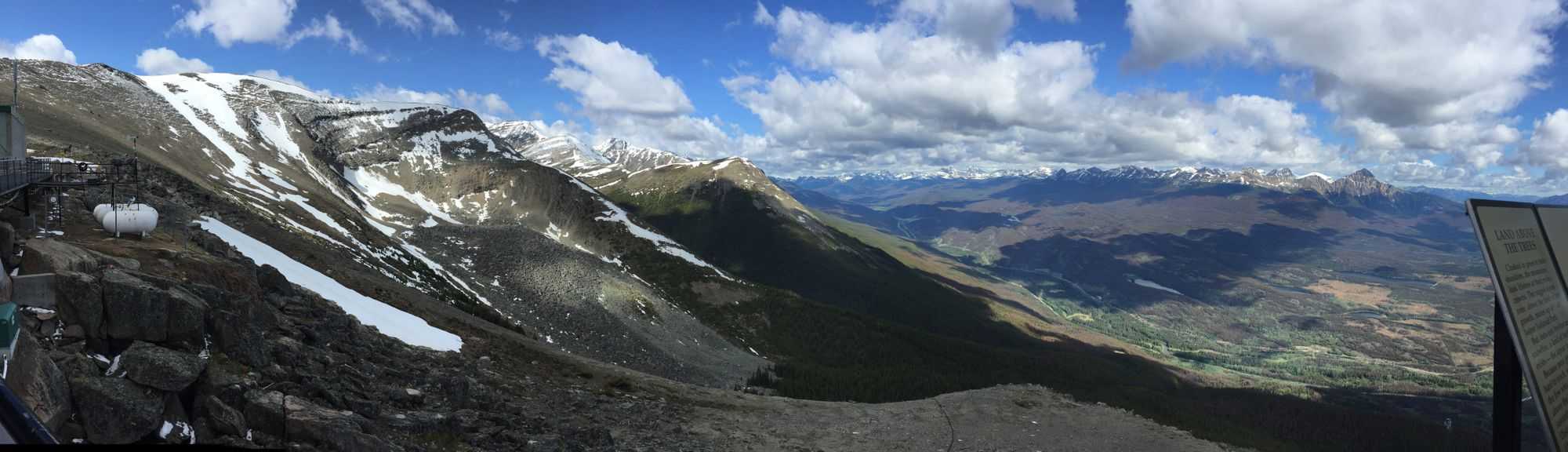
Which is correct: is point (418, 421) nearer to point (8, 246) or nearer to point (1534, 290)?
point (8, 246)

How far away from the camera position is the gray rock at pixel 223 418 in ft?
44.5

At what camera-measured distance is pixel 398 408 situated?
1961 centimetres

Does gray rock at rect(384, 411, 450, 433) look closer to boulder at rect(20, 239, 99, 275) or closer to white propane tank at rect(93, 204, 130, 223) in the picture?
boulder at rect(20, 239, 99, 275)

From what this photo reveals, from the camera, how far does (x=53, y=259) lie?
15.2 meters

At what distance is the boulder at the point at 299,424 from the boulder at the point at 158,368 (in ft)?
4.44

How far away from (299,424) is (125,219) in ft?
63.0

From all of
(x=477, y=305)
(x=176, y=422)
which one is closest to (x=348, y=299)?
(x=477, y=305)

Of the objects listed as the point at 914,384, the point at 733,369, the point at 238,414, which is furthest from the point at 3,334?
the point at 914,384

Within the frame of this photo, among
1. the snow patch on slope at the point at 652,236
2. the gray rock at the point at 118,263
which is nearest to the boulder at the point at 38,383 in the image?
the gray rock at the point at 118,263

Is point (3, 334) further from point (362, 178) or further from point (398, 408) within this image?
point (362, 178)

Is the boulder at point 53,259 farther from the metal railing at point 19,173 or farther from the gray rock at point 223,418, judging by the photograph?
the metal railing at point 19,173

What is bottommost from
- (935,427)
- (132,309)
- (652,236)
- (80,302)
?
(935,427)

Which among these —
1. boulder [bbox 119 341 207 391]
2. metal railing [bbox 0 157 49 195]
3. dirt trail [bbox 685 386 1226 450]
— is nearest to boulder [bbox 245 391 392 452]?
boulder [bbox 119 341 207 391]

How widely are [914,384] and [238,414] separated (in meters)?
98.9
